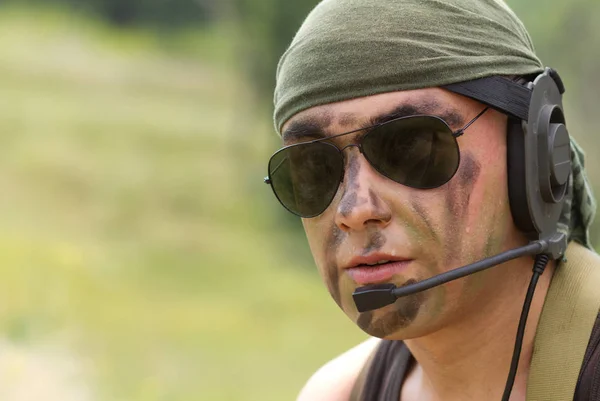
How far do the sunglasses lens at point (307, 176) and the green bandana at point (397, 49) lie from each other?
9 centimetres

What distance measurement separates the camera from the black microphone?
→ 1.84 meters

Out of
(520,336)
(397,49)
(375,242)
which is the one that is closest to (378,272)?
(375,242)

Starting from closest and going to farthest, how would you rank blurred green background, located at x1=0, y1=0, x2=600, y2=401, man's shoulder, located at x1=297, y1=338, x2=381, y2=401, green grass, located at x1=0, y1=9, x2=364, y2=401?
man's shoulder, located at x1=297, y1=338, x2=381, y2=401 → blurred green background, located at x1=0, y1=0, x2=600, y2=401 → green grass, located at x1=0, y1=9, x2=364, y2=401

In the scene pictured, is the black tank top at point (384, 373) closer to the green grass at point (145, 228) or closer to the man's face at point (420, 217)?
the man's face at point (420, 217)

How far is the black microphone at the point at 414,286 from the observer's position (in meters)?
1.84

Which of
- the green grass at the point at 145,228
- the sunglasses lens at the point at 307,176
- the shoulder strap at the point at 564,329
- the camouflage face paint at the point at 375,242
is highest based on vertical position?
the green grass at the point at 145,228

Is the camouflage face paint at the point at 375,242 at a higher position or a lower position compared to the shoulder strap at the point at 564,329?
higher

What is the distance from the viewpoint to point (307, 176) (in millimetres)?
2010

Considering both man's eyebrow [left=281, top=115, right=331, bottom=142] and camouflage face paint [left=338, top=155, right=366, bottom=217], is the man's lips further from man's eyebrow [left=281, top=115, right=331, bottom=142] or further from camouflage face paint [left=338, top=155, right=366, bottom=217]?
man's eyebrow [left=281, top=115, right=331, bottom=142]

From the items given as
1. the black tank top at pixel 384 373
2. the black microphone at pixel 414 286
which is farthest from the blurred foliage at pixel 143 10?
the black microphone at pixel 414 286

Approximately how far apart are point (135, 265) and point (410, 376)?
1468 cm

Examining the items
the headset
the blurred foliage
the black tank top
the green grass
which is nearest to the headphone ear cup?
the headset

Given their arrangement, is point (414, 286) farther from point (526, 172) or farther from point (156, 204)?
point (156, 204)

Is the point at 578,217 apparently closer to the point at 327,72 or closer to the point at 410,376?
the point at 410,376
